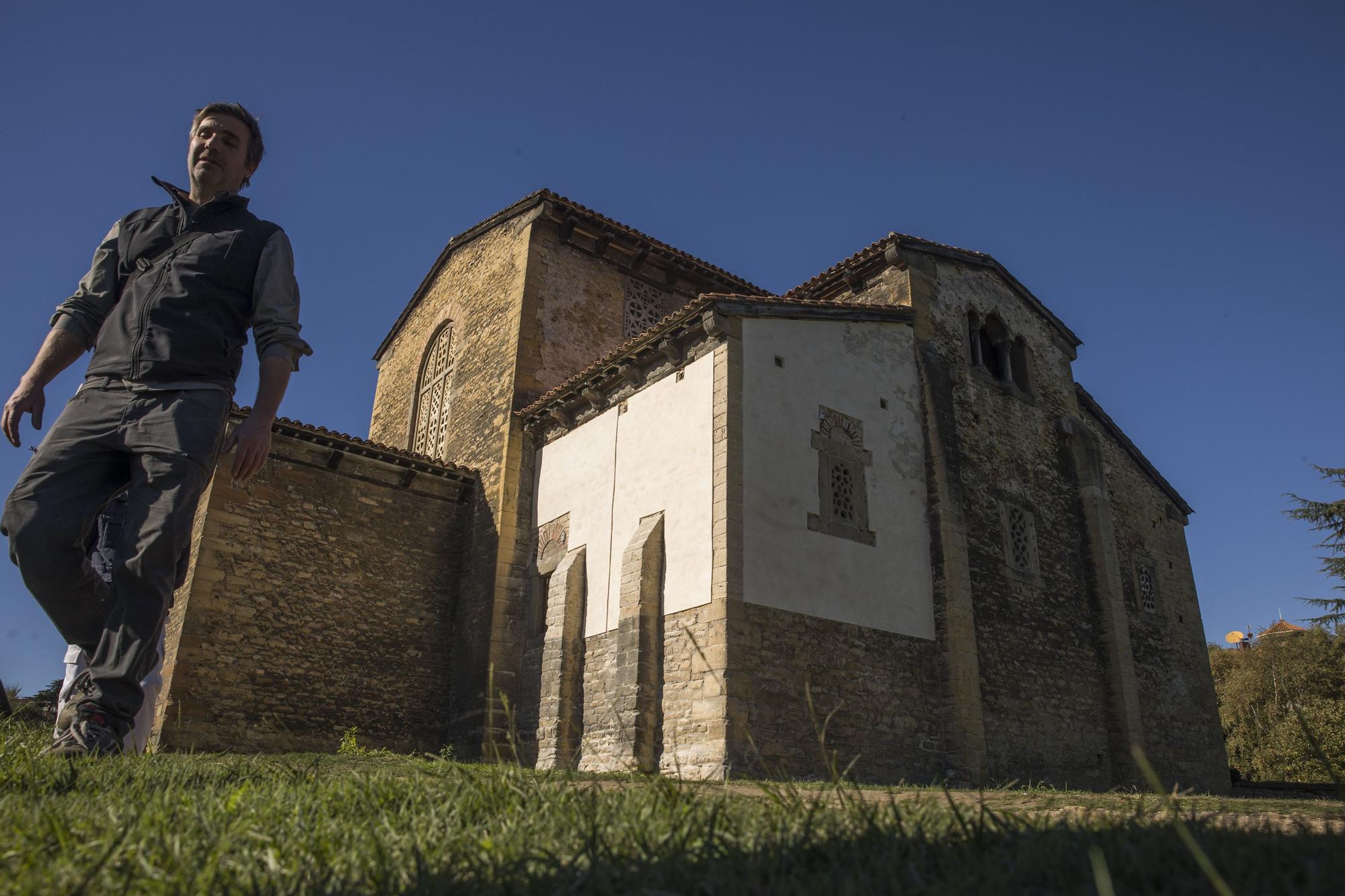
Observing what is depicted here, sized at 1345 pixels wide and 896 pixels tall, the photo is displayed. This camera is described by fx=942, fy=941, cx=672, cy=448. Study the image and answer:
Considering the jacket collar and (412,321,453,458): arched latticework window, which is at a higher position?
(412,321,453,458): arched latticework window

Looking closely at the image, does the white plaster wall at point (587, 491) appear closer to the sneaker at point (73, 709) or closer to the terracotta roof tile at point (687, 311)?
the terracotta roof tile at point (687, 311)

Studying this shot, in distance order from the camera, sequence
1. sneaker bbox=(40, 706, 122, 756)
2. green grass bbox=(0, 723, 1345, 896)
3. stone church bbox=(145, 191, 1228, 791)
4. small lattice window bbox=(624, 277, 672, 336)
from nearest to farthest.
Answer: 1. green grass bbox=(0, 723, 1345, 896)
2. sneaker bbox=(40, 706, 122, 756)
3. stone church bbox=(145, 191, 1228, 791)
4. small lattice window bbox=(624, 277, 672, 336)

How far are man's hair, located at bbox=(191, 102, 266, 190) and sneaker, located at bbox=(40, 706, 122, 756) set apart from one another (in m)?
2.80

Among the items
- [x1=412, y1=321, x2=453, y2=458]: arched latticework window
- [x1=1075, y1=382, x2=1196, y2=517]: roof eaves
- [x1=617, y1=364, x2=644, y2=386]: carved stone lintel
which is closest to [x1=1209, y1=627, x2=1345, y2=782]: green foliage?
[x1=1075, y1=382, x2=1196, y2=517]: roof eaves

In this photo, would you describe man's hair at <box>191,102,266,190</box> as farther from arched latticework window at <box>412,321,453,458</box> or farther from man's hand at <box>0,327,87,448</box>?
arched latticework window at <box>412,321,453,458</box>

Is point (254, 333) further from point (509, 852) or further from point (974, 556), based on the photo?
point (974, 556)

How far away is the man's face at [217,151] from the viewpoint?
487 centimetres

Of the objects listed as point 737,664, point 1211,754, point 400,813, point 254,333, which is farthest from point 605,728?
point 1211,754

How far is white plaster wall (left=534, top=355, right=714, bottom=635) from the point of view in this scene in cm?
1142

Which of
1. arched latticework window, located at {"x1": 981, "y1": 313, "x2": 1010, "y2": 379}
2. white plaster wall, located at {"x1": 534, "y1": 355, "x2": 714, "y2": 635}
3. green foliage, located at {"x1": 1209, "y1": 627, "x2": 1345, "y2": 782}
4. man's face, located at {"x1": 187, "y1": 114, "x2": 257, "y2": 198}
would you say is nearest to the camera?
man's face, located at {"x1": 187, "y1": 114, "x2": 257, "y2": 198}

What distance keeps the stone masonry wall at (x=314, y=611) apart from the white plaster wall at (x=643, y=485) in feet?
7.31

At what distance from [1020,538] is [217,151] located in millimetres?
12760

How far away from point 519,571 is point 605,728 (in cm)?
351

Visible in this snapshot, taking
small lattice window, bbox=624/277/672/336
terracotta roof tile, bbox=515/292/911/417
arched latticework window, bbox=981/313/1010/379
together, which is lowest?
terracotta roof tile, bbox=515/292/911/417
